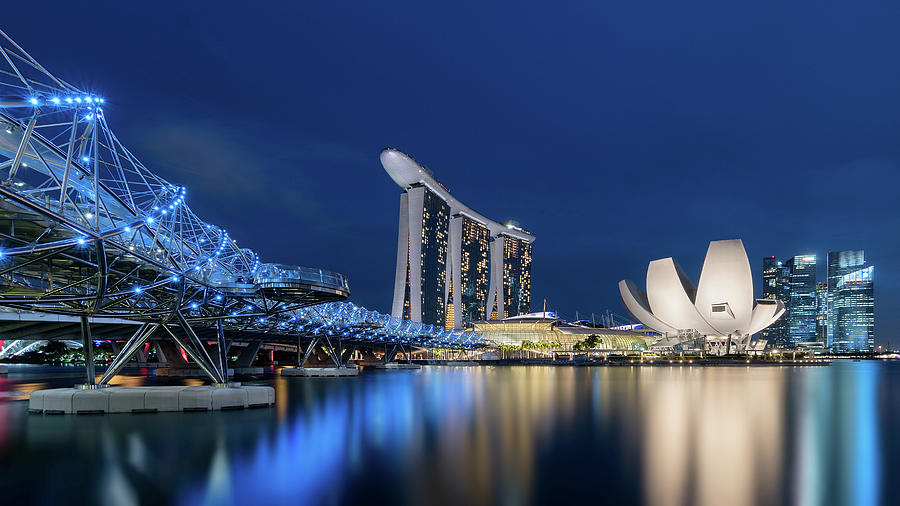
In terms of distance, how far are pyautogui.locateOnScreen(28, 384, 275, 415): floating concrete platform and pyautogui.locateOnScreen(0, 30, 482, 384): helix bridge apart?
8.62 ft

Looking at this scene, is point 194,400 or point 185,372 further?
point 185,372

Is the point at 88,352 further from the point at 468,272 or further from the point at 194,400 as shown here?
the point at 468,272

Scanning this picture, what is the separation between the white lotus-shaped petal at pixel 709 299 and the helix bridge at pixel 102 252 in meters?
75.2

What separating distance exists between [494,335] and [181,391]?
10895 cm

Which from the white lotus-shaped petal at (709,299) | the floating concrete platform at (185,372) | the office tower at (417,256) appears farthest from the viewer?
the office tower at (417,256)

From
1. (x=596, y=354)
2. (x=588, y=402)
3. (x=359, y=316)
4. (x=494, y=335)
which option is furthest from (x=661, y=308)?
(x=588, y=402)

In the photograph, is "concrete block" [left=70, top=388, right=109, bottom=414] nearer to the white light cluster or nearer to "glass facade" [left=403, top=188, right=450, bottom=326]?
the white light cluster

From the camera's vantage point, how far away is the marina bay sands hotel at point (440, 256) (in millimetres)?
134000

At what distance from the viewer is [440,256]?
5866 inches

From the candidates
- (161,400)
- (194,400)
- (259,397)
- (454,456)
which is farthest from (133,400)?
(454,456)

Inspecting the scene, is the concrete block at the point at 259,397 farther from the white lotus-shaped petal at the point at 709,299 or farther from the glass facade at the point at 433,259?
the glass facade at the point at 433,259

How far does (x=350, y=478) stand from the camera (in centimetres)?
1081

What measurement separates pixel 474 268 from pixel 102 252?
164705mm

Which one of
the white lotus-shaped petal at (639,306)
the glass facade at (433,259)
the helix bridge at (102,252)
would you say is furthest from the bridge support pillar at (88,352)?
the glass facade at (433,259)
